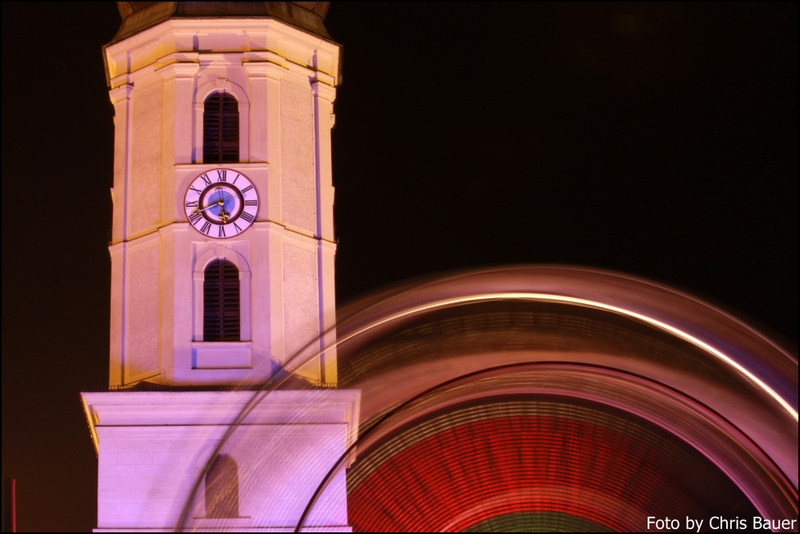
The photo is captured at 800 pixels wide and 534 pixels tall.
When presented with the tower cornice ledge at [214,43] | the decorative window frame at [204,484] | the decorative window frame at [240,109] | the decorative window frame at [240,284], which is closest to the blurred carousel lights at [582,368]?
the decorative window frame at [204,484]

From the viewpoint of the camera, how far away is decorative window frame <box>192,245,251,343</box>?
33969mm

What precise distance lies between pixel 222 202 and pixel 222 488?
628 cm

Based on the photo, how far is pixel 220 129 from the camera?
35906 mm

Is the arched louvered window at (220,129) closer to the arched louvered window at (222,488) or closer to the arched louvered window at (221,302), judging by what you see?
the arched louvered window at (221,302)

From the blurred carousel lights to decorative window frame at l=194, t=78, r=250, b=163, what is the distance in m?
7.72

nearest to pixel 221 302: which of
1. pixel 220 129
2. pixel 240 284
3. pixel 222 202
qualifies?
pixel 240 284

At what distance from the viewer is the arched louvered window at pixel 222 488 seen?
32.8 meters

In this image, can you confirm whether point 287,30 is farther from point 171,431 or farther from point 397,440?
point 397,440

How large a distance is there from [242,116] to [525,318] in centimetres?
1177

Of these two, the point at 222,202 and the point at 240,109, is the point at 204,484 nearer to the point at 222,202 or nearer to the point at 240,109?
the point at 222,202

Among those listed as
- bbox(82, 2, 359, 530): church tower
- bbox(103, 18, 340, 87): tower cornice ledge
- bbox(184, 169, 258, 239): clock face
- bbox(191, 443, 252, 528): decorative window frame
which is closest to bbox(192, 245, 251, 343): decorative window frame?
bbox(82, 2, 359, 530): church tower

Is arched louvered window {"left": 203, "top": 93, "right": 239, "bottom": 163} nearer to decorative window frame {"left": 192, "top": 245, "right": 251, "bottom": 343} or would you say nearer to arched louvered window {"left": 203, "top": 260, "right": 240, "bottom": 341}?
decorative window frame {"left": 192, "top": 245, "right": 251, "bottom": 343}

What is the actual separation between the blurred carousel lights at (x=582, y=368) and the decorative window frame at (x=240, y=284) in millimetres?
4950

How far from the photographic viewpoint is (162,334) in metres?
33.9
